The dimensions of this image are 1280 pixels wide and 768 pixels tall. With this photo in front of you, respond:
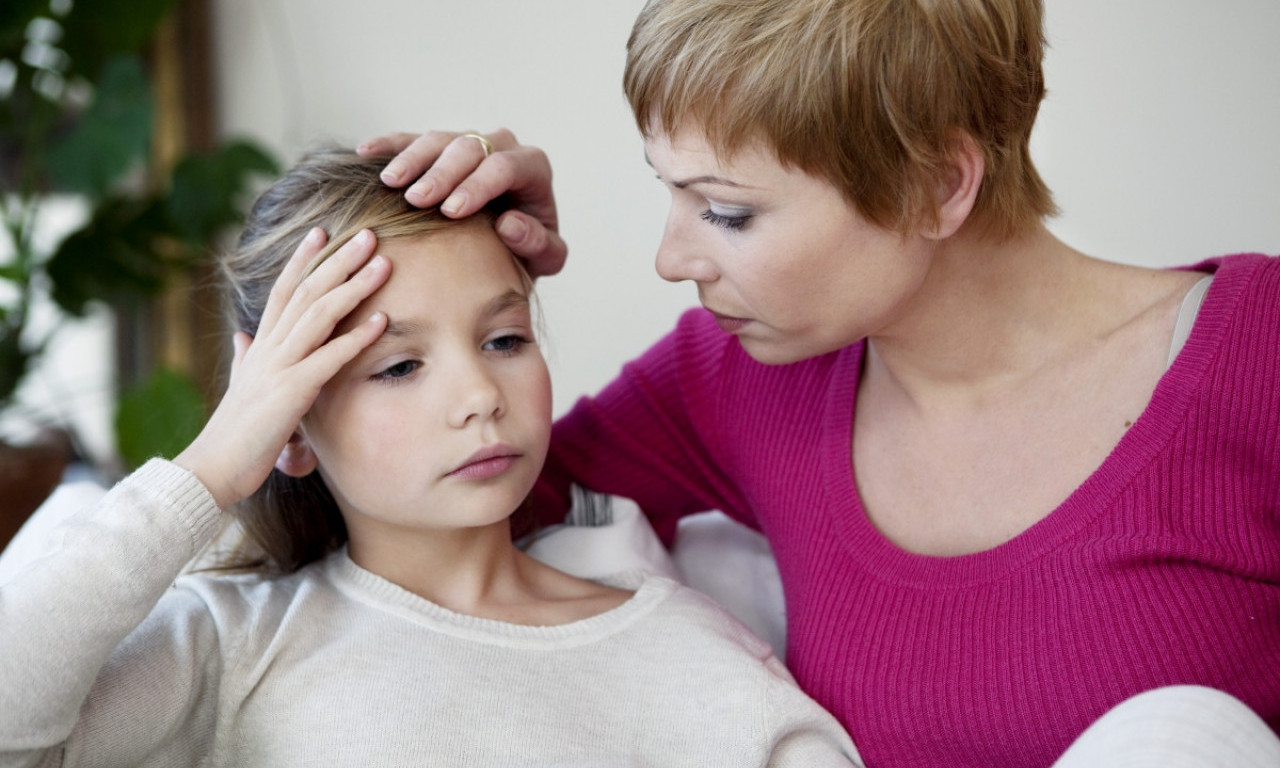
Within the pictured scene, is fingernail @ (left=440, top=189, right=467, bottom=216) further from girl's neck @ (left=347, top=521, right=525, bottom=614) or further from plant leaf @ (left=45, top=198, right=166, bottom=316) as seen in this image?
plant leaf @ (left=45, top=198, right=166, bottom=316)

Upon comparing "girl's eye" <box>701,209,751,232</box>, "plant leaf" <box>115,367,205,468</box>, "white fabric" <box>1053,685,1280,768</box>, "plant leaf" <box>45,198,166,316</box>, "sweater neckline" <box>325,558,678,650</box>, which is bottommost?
"plant leaf" <box>115,367,205,468</box>

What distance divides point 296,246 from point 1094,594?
0.88 m

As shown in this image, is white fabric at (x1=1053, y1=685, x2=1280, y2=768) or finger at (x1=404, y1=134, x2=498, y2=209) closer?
white fabric at (x1=1053, y1=685, x2=1280, y2=768)

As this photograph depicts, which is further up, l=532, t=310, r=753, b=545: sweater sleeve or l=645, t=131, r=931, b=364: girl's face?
l=645, t=131, r=931, b=364: girl's face

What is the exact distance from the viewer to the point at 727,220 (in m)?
1.23

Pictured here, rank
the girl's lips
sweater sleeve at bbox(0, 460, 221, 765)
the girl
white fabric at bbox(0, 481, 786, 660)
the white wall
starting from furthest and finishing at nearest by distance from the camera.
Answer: the white wall, white fabric at bbox(0, 481, 786, 660), the girl's lips, the girl, sweater sleeve at bbox(0, 460, 221, 765)

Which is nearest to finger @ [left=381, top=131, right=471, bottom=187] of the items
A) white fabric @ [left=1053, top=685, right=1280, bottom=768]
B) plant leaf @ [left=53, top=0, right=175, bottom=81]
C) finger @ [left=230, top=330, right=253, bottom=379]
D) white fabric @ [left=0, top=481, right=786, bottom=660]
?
finger @ [left=230, top=330, right=253, bottom=379]

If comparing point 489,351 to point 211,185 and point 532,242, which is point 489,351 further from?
point 211,185

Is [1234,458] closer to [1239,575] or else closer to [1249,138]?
[1239,575]

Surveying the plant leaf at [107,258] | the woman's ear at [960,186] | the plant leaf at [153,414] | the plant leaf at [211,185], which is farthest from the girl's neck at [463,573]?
the plant leaf at [107,258]

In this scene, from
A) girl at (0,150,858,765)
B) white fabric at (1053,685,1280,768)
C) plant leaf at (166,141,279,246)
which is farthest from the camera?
plant leaf at (166,141,279,246)

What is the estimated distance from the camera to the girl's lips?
1234 mm

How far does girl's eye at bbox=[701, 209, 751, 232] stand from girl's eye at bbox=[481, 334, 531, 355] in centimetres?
24

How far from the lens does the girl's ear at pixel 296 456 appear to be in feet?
4.40
